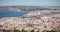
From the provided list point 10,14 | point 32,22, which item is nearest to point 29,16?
point 32,22

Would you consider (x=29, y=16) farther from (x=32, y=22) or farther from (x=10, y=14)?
(x=10, y=14)

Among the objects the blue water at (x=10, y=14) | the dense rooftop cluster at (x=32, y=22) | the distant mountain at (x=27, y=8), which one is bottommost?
the dense rooftop cluster at (x=32, y=22)

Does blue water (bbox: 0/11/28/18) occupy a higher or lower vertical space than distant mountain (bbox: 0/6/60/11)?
lower

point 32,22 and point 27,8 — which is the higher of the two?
point 27,8

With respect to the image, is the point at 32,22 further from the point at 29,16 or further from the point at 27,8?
the point at 27,8

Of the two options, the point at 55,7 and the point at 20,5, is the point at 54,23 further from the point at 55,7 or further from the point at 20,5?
the point at 20,5

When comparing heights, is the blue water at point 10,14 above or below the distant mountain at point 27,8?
below

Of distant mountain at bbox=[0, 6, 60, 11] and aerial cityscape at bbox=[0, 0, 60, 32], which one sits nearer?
aerial cityscape at bbox=[0, 0, 60, 32]

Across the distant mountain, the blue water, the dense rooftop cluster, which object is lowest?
the dense rooftop cluster

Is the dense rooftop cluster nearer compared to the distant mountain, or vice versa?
the dense rooftop cluster

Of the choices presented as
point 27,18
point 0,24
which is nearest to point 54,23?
point 27,18

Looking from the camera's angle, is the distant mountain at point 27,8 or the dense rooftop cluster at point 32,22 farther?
the distant mountain at point 27,8
